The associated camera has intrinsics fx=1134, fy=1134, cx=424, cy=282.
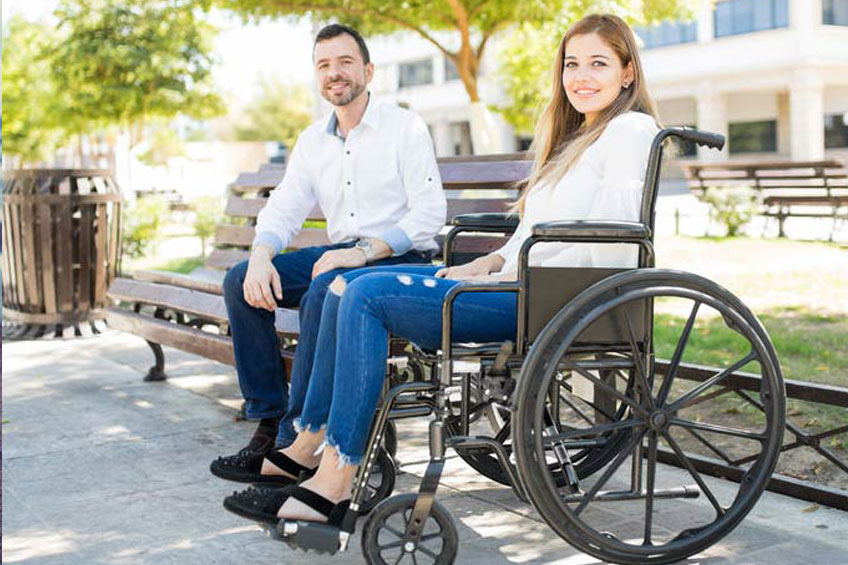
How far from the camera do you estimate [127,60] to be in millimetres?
28438

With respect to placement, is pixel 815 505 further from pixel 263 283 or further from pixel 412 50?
pixel 412 50

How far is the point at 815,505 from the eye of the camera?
3.50 meters

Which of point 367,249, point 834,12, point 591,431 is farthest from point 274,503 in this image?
point 834,12

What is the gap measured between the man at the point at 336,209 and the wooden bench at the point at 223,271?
16 cm

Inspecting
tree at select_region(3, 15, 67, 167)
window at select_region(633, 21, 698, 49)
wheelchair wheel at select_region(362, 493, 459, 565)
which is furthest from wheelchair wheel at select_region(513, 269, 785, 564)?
window at select_region(633, 21, 698, 49)

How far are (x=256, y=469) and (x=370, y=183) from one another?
1204 millimetres

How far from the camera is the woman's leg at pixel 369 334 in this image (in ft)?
9.49

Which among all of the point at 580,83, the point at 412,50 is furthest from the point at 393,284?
the point at 412,50

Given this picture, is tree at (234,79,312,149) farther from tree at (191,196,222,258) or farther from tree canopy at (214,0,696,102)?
tree canopy at (214,0,696,102)

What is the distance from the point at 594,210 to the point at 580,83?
0.38 m

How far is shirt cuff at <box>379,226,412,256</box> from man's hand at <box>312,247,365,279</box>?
14 centimetres

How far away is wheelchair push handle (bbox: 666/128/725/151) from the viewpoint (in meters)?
2.94

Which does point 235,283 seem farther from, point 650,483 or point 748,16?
point 748,16

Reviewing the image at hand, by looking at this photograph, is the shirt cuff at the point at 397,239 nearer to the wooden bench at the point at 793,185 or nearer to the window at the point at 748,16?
the wooden bench at the point at 793,185
